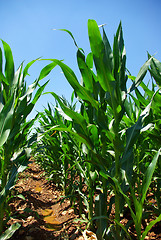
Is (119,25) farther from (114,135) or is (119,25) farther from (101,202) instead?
(101,202)

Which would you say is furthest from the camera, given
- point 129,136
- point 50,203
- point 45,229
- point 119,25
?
point 50,203

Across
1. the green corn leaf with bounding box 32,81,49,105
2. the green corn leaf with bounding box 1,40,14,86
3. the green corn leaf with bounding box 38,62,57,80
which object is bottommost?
the green corn leaf with bounding box 32,81,49,105

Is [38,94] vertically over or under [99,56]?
over

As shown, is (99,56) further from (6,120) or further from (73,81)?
(6,120)

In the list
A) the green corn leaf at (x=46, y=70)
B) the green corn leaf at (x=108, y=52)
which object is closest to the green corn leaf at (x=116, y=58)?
the green corn leaf at (x=108, y=52)

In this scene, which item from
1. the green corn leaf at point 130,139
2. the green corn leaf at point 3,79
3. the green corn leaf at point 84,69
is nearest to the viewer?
the green corn leaf at point 130,139

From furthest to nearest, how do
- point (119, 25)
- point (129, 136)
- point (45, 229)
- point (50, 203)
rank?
point (50, 203)
point (45, 229)
point (119, 25)
point (129, 136)

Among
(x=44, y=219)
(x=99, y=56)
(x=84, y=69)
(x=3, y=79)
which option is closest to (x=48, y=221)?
(x=44, y=219)

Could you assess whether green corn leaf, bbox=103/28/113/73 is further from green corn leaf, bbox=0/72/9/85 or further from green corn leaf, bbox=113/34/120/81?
green corn leaf, bbox=0/72/9/85

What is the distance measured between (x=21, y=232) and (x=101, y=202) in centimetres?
74

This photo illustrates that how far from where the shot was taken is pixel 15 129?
120 cm

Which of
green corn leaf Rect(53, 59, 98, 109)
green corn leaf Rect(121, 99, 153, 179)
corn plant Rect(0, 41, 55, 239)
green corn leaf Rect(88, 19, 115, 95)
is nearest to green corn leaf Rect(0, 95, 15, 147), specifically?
corn plant Rect(0, 41, 55, 239)

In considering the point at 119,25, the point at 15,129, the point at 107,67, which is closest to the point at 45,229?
the point at 15,129

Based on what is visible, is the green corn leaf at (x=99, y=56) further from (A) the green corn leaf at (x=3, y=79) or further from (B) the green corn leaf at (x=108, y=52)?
(A) the green corn leaf at (x=3, y=79)
